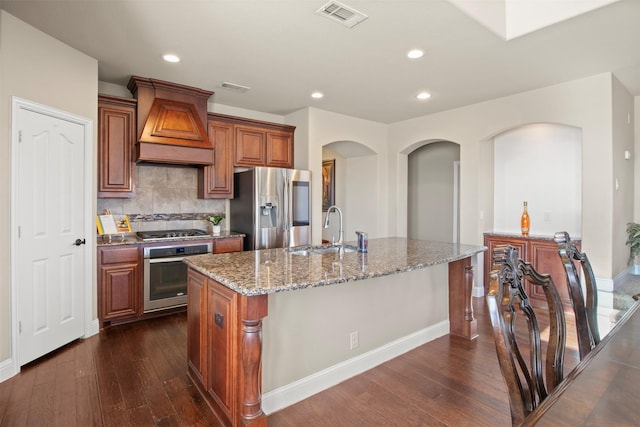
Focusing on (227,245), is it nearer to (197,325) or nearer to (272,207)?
(272,207)

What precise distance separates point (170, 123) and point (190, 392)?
2937 millimetres

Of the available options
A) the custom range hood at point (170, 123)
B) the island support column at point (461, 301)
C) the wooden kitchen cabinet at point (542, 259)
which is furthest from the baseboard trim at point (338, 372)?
the custom range hood at point (170, 123)

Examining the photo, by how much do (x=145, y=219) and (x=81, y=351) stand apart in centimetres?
177

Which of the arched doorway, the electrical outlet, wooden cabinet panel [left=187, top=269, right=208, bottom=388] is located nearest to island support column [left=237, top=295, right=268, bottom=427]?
wooden cabinet panel [left=187, top=269, right=208, bottom=388]

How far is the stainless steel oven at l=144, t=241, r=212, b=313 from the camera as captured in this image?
3.73 meters

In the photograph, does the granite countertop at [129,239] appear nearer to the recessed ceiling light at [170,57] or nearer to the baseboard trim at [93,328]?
the baseboard trim at [93,328]

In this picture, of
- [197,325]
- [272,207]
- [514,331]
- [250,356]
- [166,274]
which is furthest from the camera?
[272,207]

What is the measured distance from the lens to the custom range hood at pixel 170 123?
3.79 m

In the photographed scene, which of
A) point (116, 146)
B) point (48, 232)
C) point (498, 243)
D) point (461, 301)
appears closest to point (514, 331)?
point (461, 301)

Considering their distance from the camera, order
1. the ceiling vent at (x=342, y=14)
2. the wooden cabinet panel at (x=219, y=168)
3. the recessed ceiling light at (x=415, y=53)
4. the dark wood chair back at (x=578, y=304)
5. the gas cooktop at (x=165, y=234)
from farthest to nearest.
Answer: the wooden cabinet panel at (x=219, y=168), the gas cooktop at (x=165, y=234), the recessed ceiling light at (x=415, y=53), the ceiling vent at (x=342, y=14), the dark wood chair back at (x=578, y=304)

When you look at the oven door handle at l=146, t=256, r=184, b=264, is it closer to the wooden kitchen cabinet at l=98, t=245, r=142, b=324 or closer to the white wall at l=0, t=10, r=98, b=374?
the wooden kitchen cabinet at l=98, t=245, r=142, b=324

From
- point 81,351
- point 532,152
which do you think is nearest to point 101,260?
point 81,351

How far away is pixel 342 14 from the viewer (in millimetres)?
2523

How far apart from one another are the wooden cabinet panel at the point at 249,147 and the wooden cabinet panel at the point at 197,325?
8.51 ft
